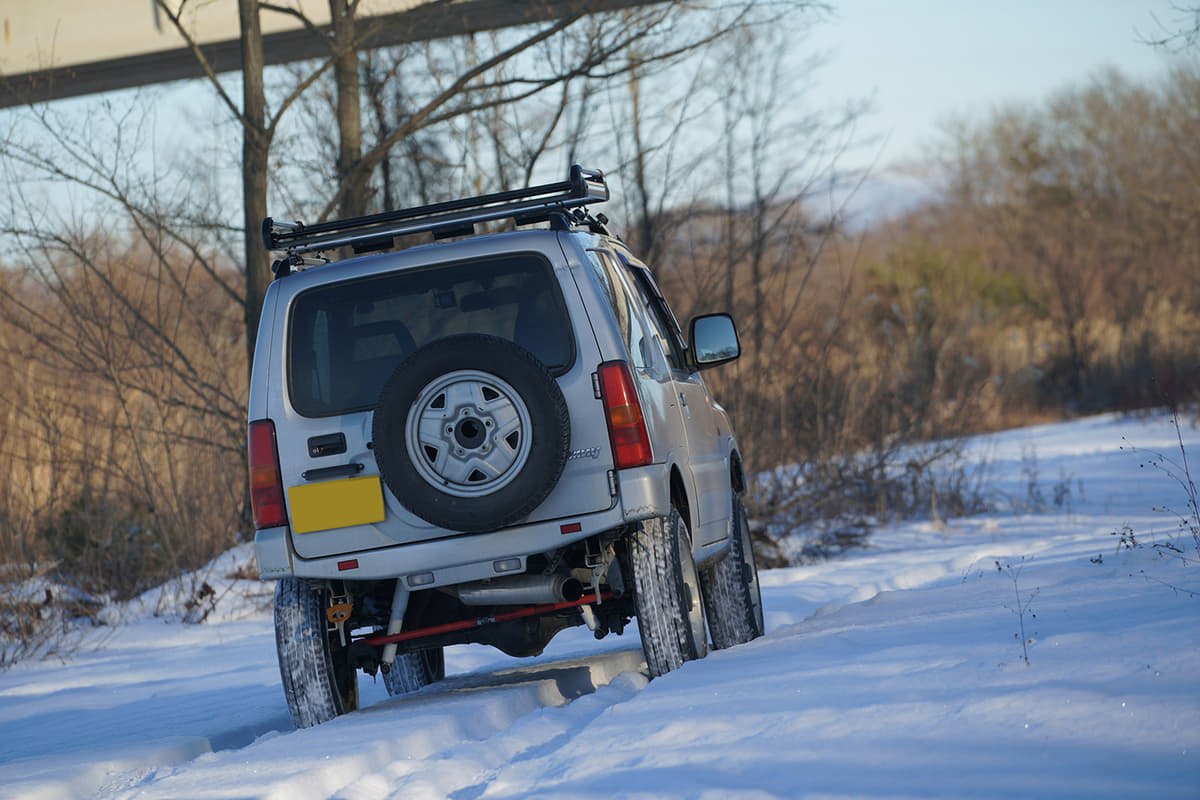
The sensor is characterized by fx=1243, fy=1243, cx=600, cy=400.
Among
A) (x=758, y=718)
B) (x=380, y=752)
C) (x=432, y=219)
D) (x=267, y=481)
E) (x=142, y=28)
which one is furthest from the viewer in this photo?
(x=142, y=28)

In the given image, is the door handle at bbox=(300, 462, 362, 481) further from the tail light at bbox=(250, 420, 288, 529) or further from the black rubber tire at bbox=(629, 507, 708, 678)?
the black rubber tire at bbox=(629, 507, 708, 678)

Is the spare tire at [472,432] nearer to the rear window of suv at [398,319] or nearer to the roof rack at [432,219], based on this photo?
the rear window of suv at [398,319]

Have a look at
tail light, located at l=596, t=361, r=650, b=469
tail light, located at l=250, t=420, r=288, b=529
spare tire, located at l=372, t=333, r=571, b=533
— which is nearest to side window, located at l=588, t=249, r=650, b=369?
tail light, located at l=596, t=361, r=650, b=469

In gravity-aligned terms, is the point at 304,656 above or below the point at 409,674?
above

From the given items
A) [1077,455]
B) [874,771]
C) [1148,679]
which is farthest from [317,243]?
[1077,455]

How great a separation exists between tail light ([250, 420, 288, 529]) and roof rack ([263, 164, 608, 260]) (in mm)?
855

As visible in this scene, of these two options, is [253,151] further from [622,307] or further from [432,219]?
[622,307]

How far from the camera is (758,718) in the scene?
3.86m

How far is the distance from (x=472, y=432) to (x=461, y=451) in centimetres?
8

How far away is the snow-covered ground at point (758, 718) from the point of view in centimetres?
321

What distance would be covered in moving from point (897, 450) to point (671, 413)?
25.6ft

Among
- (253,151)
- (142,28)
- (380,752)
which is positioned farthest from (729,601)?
(142,28)

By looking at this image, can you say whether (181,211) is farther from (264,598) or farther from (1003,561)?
(1003,561)

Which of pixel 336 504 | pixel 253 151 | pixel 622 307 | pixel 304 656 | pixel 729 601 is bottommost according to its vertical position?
pixel 729 601
